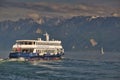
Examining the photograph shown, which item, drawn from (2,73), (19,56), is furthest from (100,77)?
(19,56)

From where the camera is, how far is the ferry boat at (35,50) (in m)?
175

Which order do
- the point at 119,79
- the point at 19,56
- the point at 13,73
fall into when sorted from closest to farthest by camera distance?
the point at 119,79, the point at 13,73, the point at 19,56

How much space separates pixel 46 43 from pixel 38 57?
34.0 ft

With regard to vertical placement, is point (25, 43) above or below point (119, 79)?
above

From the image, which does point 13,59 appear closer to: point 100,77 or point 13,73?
point 13,73

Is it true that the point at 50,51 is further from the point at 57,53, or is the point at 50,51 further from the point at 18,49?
the point at 18,49

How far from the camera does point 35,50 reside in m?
180

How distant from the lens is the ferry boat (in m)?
175

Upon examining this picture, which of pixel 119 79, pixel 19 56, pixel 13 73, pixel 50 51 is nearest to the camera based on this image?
pixel 119 79

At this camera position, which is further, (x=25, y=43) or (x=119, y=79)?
(x=25, y=43)

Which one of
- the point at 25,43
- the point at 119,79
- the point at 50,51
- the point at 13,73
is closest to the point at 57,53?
the point at 50,51

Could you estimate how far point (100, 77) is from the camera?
114m

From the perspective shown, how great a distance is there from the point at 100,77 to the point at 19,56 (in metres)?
66.7

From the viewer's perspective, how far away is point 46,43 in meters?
188
